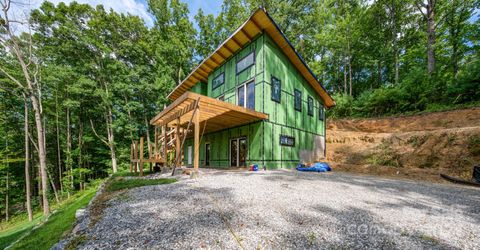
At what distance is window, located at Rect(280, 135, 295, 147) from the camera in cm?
1059

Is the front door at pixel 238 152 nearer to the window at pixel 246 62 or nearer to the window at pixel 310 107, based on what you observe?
the window at pixel 246 62

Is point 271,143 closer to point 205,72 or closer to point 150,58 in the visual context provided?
point 205,72

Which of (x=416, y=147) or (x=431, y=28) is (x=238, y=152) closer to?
(x=416, y=147)

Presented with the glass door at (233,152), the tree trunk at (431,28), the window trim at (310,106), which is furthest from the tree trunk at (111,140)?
the tree trunk at (431,28)

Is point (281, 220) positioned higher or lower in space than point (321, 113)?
lower

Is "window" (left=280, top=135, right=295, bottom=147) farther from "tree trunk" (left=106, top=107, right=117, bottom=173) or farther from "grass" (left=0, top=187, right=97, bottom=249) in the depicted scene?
"tree trunk" (left=106, top=107, right=117, bottom=173)

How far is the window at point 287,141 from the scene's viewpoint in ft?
34.7

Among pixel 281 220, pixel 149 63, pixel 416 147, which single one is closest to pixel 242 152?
pixel 281 220

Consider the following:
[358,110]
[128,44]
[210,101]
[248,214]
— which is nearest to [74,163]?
[128,44]

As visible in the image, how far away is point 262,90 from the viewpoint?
9.68 metres

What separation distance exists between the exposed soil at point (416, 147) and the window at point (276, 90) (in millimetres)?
5767

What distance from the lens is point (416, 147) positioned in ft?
32.5

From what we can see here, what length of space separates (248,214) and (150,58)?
22384 millimetres

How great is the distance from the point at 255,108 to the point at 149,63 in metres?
16.7
